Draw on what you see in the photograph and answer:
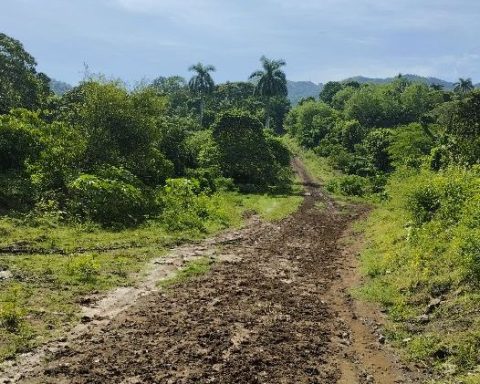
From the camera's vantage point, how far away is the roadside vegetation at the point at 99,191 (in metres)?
14.8

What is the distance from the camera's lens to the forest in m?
13.2

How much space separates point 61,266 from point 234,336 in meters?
7.40

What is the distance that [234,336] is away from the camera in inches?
476

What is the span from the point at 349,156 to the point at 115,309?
2268 inches

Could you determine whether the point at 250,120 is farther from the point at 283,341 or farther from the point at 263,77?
the point at 263,77

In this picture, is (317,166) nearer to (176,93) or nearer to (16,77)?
(16,77)

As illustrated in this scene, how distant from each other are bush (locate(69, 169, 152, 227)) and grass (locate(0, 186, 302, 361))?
3.79 feet

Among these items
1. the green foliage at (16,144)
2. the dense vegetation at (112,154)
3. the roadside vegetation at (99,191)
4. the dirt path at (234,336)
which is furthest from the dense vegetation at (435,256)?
the green foliage at (16,144)

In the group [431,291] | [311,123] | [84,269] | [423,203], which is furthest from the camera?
[311,123]

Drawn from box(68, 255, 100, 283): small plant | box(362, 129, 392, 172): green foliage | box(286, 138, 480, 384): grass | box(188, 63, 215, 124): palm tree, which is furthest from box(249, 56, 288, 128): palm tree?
box(68, 255, 100, 283): small plant

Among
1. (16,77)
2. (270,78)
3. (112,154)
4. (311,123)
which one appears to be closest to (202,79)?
(270,78)

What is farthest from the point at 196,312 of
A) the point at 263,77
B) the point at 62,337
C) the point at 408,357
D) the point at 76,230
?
the point at 263,77

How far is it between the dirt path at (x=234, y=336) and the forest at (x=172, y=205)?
36.7 inches

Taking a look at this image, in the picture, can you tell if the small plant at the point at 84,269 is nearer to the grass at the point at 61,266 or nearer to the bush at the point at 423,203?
the grass at the point at 61,266
